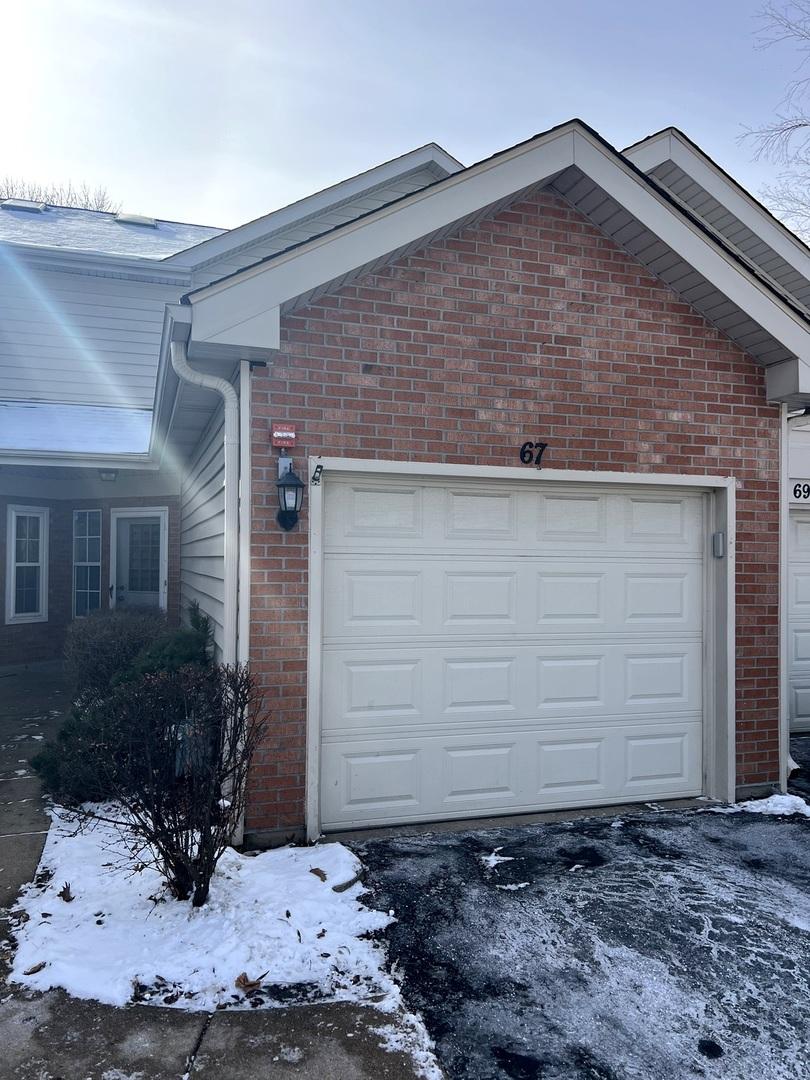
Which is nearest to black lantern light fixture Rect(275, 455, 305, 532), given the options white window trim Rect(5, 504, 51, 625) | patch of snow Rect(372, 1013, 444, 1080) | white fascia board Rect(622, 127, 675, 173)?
patch of snow Rect(372, 1013, 444, 1080)

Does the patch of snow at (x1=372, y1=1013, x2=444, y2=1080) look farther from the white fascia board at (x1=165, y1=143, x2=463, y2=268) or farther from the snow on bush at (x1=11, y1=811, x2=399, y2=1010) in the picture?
the white fascia board at (x1=165, y1=143, x2=463, y2=268)

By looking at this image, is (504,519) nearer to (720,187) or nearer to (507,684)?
(507,684)

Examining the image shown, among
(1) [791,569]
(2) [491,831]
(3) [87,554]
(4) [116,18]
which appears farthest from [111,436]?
(1) [791,569]

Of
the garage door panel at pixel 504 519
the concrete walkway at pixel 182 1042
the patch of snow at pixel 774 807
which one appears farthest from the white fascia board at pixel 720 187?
the concrete walkway at pixel 182 1042

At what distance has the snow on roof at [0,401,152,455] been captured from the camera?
9.69 meters

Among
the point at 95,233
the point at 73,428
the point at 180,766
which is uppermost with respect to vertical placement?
the point at 95,233

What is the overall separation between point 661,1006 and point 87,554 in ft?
37.2

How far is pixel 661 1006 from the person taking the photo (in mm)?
3262

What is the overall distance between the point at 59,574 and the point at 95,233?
561 centimetres

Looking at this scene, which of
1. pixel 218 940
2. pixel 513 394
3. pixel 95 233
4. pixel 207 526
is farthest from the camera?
pixel 95 233

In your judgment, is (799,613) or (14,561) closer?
(799,613)

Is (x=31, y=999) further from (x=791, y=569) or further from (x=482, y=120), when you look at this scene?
(x=482, y=120)

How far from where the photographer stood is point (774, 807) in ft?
19.3

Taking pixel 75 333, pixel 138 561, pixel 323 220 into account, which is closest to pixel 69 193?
pixel 75 333
